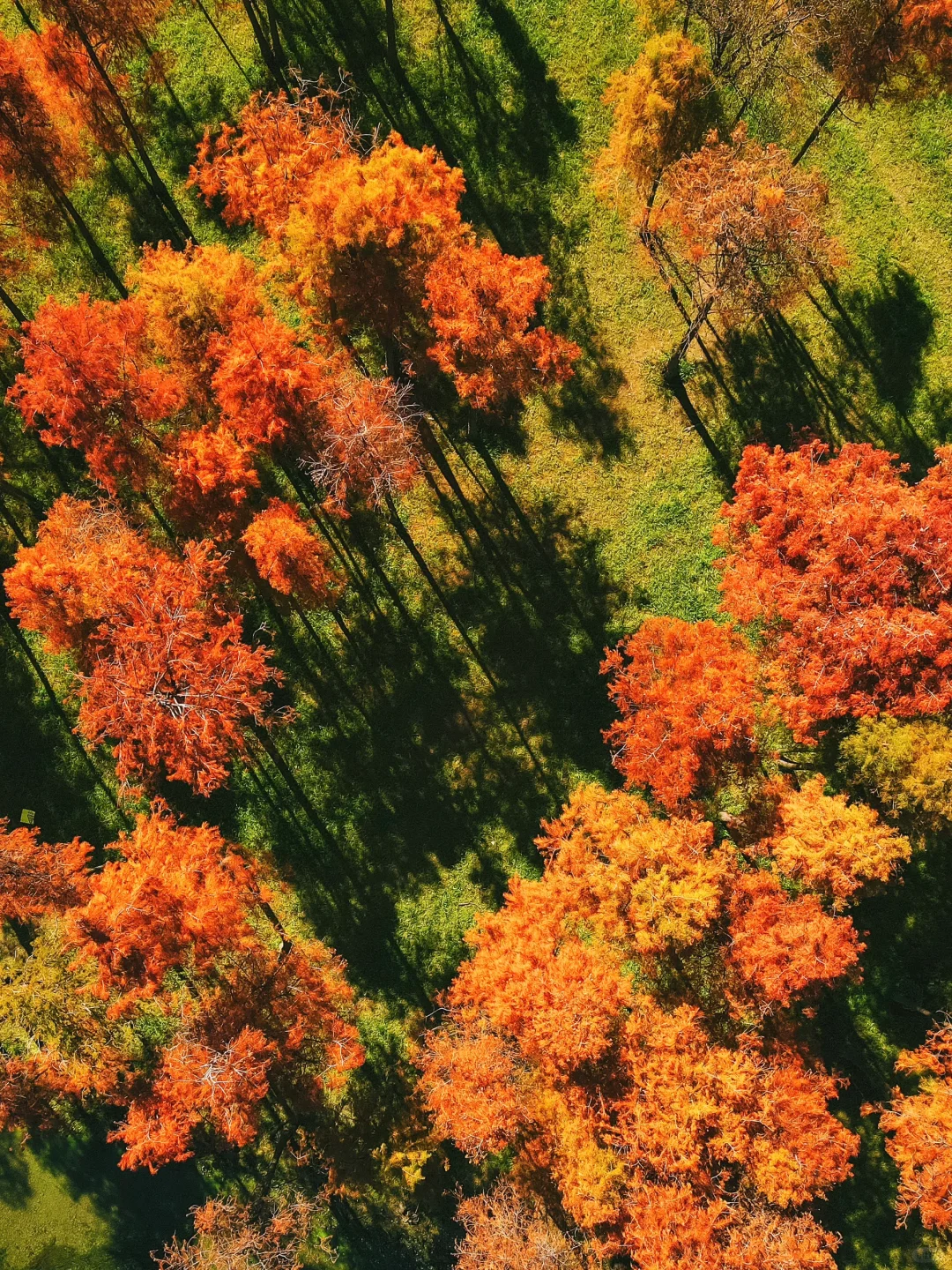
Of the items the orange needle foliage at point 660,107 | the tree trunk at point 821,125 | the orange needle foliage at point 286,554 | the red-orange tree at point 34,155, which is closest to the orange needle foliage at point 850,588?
the orange needle foliage at point 660,107

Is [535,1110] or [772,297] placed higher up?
[772,297]

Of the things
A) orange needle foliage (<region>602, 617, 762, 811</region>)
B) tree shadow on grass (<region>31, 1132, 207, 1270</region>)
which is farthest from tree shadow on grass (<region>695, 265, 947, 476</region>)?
tree shadow on grass (<region>31, 1132, 207, 1270</region>)

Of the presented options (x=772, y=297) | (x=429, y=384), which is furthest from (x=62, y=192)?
(x=772, y=297)

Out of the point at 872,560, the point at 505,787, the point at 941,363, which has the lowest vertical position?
the point at 505,787

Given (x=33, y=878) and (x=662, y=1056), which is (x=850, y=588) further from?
(x=33, y=878)

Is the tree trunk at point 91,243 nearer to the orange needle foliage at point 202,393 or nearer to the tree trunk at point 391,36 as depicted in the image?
the orange needle foliage at point 202,393

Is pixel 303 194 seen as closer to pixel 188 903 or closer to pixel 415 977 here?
pixel 188 903
